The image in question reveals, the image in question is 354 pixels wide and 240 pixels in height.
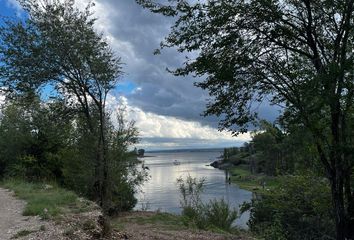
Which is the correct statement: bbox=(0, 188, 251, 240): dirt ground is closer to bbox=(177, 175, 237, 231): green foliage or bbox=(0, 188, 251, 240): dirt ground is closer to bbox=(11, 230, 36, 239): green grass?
bbox=(11, 230, 36, 239): green grass

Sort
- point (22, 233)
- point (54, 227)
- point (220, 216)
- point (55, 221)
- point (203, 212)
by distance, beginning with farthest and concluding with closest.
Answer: point (203, 212), point (220, 216), point (55, 221), point (54, 227), point (22, 233)

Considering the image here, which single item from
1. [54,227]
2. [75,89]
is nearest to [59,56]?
[75,89]

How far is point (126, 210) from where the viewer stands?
27.4m

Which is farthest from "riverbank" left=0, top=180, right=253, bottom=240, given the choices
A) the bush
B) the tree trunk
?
the bush

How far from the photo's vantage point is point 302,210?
13.9 metres

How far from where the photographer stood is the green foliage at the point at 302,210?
1271cm

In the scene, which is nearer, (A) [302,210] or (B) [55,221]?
(B) [55,221]

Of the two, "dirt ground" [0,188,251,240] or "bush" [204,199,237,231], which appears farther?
"bush" [204,199,237,231]

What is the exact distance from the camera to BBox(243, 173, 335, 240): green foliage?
41.7 ft

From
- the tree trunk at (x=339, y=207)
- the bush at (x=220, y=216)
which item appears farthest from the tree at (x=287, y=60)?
the bush at (x=220, y=216)

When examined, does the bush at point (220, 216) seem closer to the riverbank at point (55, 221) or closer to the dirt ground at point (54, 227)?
the riverbank at point (55, 221)

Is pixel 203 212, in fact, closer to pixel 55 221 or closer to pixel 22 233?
pixel 55 221

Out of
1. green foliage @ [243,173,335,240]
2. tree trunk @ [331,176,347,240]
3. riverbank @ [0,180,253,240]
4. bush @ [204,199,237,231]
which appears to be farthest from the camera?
bush @ [204,199,237,231]

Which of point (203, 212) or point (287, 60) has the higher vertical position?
point (287, 60)
